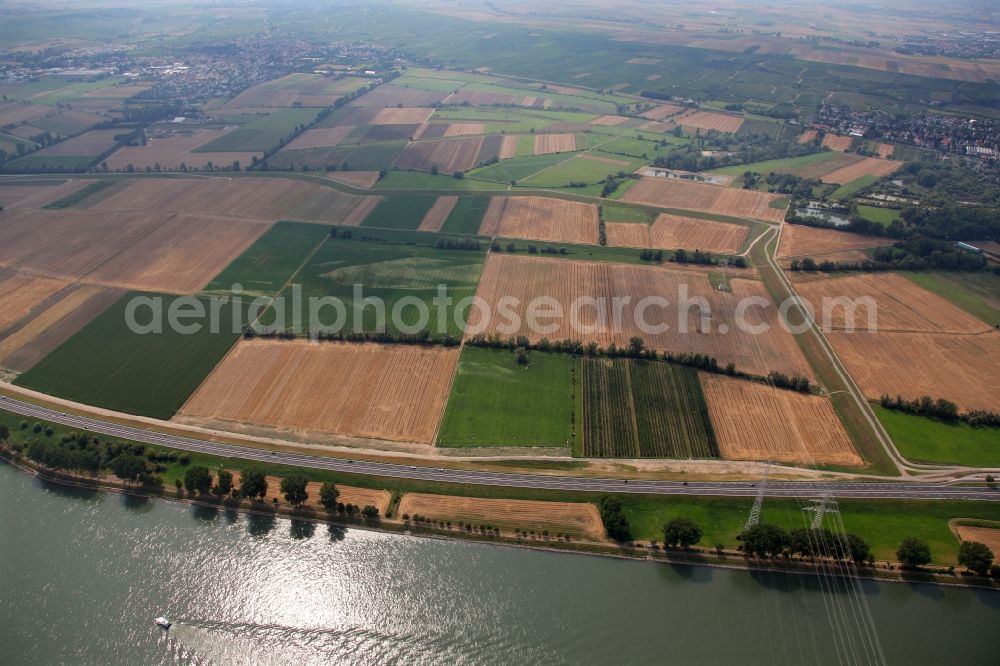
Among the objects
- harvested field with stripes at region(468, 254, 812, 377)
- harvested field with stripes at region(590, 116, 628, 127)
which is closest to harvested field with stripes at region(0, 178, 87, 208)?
harvested field with stripes at region(468, 254, 812, 377)

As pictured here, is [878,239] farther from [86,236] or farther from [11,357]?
[86,236]

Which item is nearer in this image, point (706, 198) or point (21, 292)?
point (21, 292)

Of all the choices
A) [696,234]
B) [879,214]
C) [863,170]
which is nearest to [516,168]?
[696,234]

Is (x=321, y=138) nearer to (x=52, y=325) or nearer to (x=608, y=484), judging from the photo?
(x=52, y=325)

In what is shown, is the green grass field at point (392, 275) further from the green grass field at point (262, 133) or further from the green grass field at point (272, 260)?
the green grass field at point (262, 133)

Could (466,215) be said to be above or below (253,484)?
above


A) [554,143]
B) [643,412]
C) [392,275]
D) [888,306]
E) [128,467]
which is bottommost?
[128,467]

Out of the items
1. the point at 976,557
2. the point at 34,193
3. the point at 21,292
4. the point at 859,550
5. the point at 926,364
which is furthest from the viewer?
the point at 34,193
